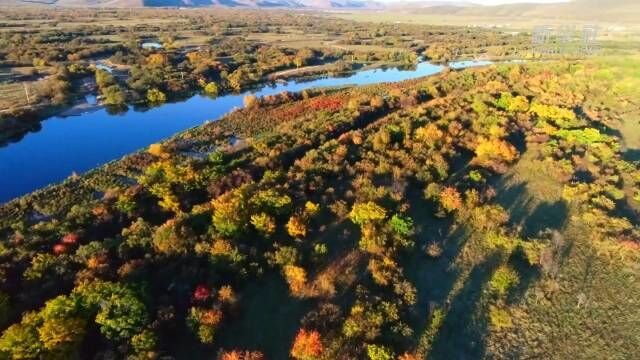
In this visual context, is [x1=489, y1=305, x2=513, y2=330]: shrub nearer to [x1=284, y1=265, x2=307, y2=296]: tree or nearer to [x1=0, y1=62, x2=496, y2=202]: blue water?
[x1=284, y1=265, x2=307, y2=296]: tree

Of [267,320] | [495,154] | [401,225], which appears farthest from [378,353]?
[495,154]

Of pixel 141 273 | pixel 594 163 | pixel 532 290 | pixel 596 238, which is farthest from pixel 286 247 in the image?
pixel 594 163

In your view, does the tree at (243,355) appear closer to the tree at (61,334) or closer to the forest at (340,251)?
the forest at (340,251)

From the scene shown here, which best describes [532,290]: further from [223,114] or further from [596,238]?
[223,114]

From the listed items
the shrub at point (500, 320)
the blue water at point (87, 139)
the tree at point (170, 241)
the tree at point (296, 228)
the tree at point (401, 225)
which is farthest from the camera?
the blue water at point (87, 139)

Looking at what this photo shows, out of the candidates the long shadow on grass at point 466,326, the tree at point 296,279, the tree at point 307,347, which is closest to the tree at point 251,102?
the tree at point 296,279

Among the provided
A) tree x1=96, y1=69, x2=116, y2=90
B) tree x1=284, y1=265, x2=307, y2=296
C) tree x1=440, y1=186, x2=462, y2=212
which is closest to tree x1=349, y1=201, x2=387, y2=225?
tree x1=440, y1=186, x2=462, y2=212

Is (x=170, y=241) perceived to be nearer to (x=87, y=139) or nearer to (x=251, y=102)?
(x=87, y=139)
